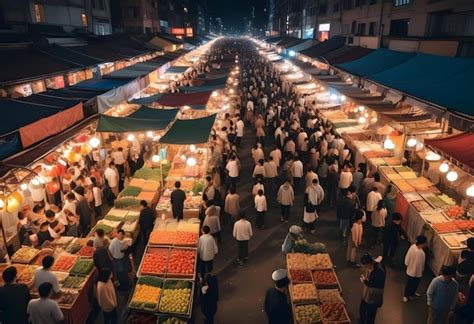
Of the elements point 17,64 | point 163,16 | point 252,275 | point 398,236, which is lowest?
point 252,275

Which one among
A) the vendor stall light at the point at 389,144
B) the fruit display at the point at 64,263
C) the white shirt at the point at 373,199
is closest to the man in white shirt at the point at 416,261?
the white shirt at the point at 373,199

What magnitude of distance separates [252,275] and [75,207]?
5527mm

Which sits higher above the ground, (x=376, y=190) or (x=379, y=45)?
(x=379, y=45)

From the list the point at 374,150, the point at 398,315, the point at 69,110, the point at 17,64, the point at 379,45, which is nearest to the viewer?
the point at 398,315

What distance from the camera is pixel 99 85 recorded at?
52.7 ft

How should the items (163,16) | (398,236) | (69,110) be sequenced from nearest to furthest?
(398,236)
(69,110)
(163,16)

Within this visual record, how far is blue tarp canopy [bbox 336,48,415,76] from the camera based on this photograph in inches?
746

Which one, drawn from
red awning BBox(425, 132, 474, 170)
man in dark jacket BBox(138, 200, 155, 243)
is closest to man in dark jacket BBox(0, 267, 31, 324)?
man in dark jacket BBox(138, 200, 155, 243)

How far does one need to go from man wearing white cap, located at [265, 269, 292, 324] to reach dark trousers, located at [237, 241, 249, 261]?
3070mm

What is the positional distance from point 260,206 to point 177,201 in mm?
2560

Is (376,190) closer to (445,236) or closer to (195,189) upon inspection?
(445,236)

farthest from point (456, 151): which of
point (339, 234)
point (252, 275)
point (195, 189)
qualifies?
point (195, 189)

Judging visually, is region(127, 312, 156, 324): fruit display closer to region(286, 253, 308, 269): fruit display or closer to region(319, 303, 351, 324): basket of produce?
region(286, 253, 308, 269): fruit display

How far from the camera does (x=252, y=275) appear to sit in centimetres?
945
